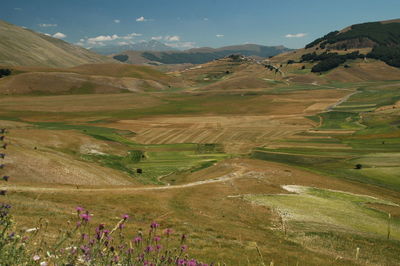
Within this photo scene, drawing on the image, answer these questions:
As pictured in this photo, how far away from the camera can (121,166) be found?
70812 mm

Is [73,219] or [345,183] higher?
[73,219]

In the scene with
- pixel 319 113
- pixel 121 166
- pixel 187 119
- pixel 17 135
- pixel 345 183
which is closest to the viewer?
pixel 345 183

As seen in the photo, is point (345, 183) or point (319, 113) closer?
point (345, 183)

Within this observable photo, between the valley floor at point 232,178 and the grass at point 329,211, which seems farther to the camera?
the grass at point 329,211

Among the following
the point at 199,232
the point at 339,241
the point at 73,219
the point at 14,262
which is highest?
the point at 14,262

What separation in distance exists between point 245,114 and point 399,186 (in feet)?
307

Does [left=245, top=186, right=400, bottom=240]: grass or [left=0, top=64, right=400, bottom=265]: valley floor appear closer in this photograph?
[left=0, top=64, right=400, bottom=265]: valley floor

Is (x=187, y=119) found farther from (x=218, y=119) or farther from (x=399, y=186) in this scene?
(x=399, y=186)

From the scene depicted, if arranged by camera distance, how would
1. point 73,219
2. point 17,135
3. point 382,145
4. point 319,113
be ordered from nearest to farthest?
point 73,219 → point 17,135 → point 382,145 → point 319,113

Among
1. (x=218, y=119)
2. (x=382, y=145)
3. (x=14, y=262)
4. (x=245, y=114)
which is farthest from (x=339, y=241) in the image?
(x=245, y=114)

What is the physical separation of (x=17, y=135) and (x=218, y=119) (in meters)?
76.3

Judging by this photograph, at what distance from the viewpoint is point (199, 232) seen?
25922 millimetres

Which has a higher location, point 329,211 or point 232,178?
point 232,178

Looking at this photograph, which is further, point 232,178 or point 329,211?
point 232,178
